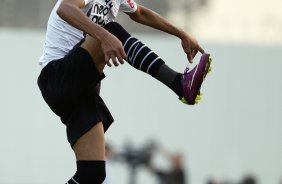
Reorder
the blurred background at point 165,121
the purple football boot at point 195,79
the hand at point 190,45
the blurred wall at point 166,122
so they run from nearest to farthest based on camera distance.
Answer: the purple football boot at point 195,79 → the hand at point 190,45 → the blurred background at point 165,121 → the blurred wall at point 166,122

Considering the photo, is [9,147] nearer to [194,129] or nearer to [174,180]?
[194,129]

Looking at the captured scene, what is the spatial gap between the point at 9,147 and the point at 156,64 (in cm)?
949

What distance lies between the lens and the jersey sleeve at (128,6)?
596cm

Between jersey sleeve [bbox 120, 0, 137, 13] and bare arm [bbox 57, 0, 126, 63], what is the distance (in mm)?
669

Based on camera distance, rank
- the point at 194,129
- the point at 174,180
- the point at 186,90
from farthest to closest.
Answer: the point at 194,129
the point at 174,180
the point at 186,90

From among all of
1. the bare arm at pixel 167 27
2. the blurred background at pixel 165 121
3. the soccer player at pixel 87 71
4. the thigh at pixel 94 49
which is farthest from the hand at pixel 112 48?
the blurred background at pixel 165 121

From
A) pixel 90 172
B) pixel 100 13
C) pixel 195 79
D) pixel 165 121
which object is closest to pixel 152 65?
pixel 195 79

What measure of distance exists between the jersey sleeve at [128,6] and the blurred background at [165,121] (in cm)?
797

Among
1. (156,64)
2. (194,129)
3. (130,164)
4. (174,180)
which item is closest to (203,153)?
(194,129)

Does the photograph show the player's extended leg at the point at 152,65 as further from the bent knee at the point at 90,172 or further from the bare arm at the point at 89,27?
the bent knee at the point at 90,172

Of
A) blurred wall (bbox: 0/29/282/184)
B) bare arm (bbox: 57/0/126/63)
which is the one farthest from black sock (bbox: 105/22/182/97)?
blurred wall (bbox: 0/29/282/184)

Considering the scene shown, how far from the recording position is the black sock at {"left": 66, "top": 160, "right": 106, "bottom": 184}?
5.62 metres

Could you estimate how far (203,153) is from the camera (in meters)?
14.7

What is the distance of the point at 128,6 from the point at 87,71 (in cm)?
68
